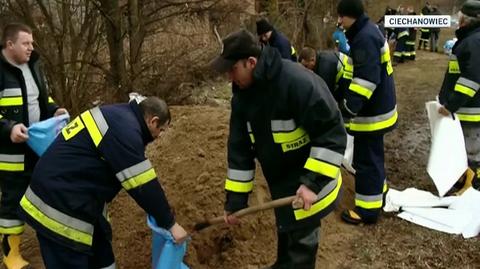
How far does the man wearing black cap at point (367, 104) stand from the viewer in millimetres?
4383

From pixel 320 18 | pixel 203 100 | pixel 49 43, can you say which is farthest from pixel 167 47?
pixel 320 18

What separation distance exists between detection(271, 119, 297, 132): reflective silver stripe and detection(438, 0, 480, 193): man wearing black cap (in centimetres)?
285

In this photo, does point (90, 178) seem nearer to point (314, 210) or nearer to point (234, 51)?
point (234, 51)

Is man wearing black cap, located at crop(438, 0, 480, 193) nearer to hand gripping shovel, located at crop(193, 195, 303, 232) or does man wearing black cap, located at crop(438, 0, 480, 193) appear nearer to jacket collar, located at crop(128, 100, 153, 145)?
hand gripping shovel, located at crop(193, 195, 303, 232)

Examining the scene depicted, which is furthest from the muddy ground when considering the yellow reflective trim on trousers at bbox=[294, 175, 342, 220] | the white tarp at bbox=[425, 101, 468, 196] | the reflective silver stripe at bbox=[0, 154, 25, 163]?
the yellow reflective trim on trousers at bbox=[294, 175, 342, 220]

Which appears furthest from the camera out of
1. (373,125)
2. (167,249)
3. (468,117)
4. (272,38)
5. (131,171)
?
(272,38)

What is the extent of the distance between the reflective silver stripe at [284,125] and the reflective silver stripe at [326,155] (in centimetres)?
19

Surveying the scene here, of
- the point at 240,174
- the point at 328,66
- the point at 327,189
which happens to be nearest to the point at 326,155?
the point at 327,189

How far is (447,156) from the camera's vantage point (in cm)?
521

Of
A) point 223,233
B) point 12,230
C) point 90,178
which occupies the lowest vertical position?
point 223,233

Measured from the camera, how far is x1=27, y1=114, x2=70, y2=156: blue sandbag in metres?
3.86

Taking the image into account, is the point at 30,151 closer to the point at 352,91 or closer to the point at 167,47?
the point at 352,91

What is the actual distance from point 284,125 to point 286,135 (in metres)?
0.07

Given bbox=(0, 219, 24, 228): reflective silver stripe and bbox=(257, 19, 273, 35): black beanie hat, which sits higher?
bbox=(257, 19, 273, 35): black beanie hat
